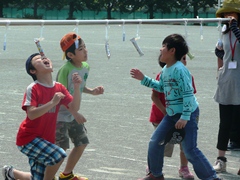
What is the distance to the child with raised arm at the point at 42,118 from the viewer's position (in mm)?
5496

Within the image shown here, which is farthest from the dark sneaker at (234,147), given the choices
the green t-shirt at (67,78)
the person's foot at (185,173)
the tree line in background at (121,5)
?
the tree line in background at (121,5)

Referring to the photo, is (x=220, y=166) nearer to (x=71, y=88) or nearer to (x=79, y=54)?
(x=71, y=88)

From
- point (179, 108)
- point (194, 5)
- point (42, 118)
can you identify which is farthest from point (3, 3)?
point (42, 118)

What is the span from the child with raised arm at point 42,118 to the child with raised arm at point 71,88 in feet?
1.48

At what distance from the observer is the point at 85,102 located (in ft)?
37.9

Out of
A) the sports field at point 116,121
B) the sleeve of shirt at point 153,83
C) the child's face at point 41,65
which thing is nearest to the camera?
the child's face at point 41,65

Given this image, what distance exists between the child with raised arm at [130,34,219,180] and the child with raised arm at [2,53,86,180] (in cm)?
83

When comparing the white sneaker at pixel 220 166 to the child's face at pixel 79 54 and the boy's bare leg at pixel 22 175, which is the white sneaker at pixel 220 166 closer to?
the child's face at pixel 79 54

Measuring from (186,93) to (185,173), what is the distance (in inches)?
43.4

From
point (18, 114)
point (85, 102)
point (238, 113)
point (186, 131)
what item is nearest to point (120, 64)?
point (85, 102)

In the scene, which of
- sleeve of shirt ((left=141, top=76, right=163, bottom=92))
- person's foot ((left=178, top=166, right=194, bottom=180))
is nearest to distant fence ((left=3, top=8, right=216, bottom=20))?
person's foot ((left=178, top=166, right=194, bottom=180))

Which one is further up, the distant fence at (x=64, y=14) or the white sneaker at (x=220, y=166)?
the white sneaker at (x=220, y=166)

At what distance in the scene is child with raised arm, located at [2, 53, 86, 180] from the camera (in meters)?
5.50

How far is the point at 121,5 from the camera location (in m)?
84.9
